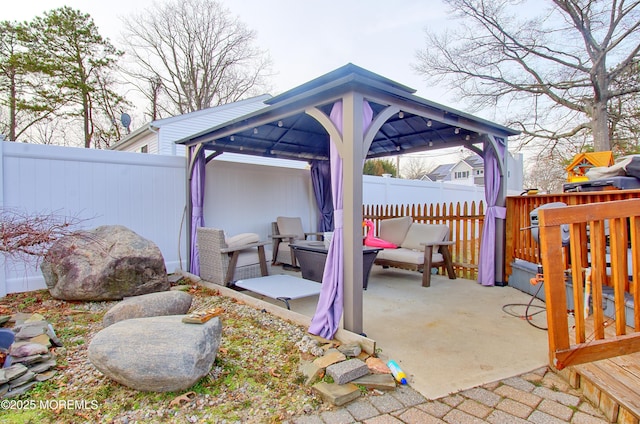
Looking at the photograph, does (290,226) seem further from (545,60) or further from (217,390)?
(545,60)

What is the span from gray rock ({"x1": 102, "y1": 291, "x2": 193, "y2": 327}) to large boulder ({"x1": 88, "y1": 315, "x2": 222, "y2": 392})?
755mm

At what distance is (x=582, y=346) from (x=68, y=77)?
16135 mm

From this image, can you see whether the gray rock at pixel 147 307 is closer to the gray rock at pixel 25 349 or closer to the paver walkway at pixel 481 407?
the gray rock at pixel 25 349

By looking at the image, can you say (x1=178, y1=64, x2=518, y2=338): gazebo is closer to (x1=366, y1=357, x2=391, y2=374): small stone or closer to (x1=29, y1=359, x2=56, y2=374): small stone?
(x1=366, y1=357, x2=391, y2=374): small stone

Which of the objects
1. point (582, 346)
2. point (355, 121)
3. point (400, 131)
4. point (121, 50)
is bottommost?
point (582, 346)

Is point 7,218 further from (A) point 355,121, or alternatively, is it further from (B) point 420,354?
(B) point 420,354

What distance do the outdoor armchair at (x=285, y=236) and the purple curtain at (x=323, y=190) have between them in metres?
0.60

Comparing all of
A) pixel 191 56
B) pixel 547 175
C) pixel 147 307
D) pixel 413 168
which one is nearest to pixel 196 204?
pixel 147 307

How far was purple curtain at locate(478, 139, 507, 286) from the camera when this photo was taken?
495 cm

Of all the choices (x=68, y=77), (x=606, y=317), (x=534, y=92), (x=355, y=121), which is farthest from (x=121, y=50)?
(x=606, y=317)

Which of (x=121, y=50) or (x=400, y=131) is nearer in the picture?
(x=400, y=131)

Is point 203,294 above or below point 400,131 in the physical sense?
below

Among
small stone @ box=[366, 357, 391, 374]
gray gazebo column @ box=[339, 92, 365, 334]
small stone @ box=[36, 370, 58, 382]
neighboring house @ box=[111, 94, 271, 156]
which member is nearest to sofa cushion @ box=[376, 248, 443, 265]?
gray gazebo column @ box=[339, 92, 365, 334]

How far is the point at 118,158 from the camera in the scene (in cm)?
504
